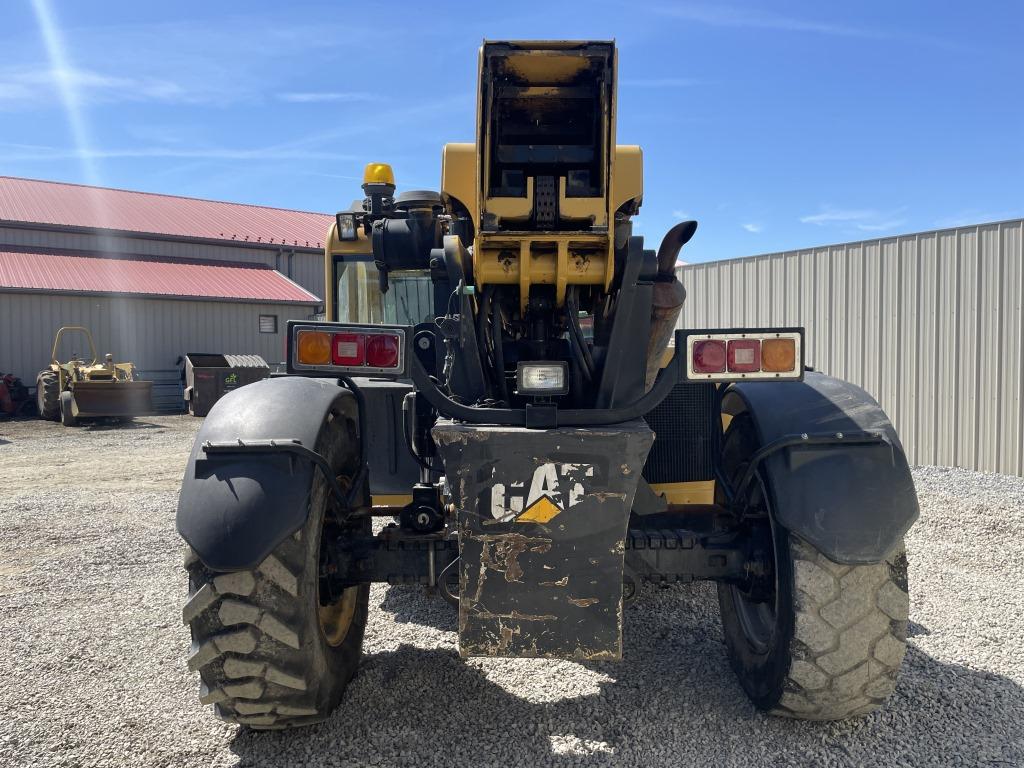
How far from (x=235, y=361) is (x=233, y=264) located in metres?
7.34

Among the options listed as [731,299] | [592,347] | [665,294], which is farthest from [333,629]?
[731,299]

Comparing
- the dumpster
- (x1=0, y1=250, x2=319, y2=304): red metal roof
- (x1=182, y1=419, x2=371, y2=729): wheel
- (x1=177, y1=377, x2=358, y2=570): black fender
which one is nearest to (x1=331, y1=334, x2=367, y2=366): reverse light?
(x1=177, y1=377, x2=358, y2=570): black fender

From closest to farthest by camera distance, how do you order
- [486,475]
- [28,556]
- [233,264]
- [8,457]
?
1. [486,475]
2. [28,556]
3. [8,457]
4. [233,264]

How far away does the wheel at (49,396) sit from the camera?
17125mm

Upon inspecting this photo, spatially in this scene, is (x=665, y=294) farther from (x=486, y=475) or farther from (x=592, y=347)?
(x=486, y=475)

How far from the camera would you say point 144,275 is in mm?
22953

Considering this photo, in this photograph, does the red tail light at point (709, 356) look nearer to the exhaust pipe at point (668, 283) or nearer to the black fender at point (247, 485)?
the exhaust pipe at point (668, 283)

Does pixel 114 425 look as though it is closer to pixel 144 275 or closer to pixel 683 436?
pixel 144 275

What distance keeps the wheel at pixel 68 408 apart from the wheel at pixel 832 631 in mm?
17218

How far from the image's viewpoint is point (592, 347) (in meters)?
2.88

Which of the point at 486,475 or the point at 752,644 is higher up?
the point at 486,475

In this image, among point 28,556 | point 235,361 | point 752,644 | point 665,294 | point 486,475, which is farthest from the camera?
point 235,361

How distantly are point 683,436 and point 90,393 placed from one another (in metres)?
16.1

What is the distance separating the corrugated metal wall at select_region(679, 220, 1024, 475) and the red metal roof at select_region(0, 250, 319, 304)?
17.7m
